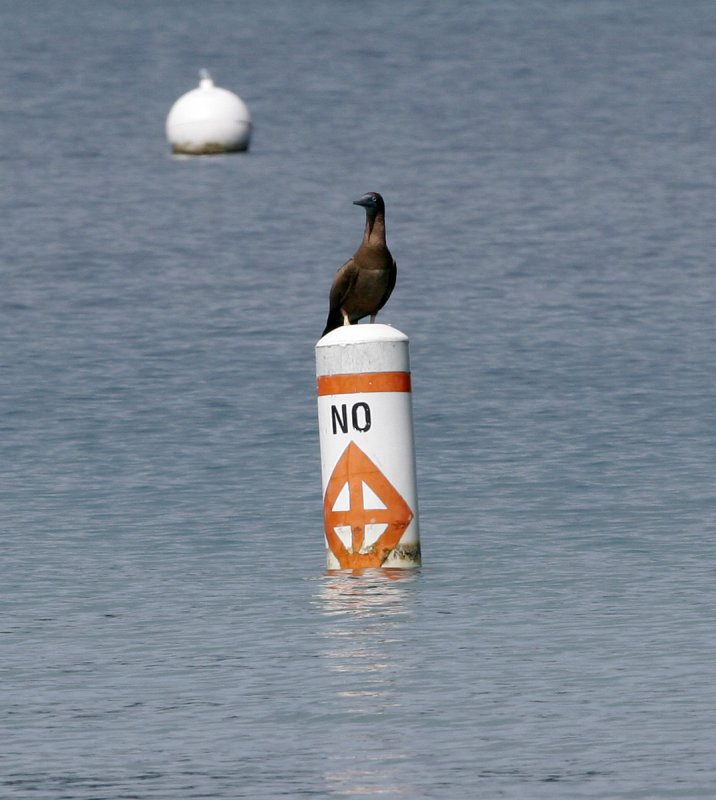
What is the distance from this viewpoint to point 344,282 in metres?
16.1

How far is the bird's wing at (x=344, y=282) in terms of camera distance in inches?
633

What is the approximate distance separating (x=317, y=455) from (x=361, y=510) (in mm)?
6126

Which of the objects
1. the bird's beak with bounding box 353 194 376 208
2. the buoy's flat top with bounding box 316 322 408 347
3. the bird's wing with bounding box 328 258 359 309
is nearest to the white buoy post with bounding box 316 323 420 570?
the buoy's flat top with bounding box 316 322 408 347

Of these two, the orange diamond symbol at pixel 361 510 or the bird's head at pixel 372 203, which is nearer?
the orange diamond symbol at pixel 361 510

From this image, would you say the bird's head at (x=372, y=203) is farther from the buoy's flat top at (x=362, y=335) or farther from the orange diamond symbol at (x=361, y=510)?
the orange diamond symbol at (x=361, y=510)

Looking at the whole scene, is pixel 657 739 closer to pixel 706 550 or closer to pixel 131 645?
pixel 131 645

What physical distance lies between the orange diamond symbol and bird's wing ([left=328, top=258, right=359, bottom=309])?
4.35 ft

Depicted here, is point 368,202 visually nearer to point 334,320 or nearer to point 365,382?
point 334,320

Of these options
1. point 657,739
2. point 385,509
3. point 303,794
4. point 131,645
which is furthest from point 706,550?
point 303,794

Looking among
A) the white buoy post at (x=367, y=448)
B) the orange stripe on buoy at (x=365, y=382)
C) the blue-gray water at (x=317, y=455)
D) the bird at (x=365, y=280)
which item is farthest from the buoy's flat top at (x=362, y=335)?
the blue-gray water at (x=317, y=455)

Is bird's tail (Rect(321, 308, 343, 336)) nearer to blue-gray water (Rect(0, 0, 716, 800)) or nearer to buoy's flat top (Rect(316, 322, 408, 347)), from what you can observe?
buoy's flat top (Rect(316, 322, 408, 347))

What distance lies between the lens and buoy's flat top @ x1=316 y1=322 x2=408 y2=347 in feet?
49.5

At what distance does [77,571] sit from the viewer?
15.6m

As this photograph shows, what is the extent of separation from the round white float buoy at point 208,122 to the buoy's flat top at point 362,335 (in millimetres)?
29621
